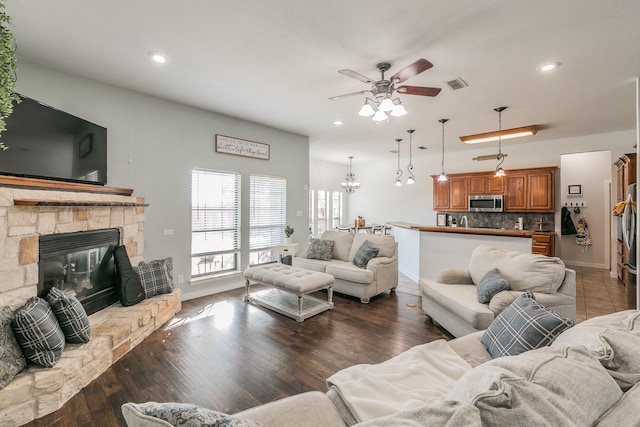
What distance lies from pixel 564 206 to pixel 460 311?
20.8 feet

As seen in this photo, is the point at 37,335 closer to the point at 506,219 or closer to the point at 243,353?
the point at 243,353

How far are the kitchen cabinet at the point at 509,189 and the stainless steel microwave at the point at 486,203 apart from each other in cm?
11

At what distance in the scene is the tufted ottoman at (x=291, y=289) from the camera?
11.6ft

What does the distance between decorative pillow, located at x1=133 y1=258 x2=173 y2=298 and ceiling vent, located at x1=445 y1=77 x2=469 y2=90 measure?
4.30m

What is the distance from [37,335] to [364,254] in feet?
12.2

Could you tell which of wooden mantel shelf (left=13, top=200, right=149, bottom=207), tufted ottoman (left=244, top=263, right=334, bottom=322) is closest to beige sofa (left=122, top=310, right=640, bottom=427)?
tufted ottoman (left=244, top=263, right=334, bottom=322)

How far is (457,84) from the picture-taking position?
3.45 m

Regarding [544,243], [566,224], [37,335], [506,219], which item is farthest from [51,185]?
[566,224]

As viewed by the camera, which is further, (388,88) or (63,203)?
(388,88)

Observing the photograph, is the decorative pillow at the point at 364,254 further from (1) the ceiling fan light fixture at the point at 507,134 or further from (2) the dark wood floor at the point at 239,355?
(1) the ceiling fan light fixture at the point at 507,134

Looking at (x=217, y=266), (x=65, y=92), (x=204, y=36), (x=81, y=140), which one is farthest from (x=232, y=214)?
(x=204, y=36)

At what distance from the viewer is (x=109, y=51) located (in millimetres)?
2816

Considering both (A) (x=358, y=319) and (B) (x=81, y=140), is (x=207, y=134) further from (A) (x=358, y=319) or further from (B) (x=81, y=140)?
(A) (x=358, y=319)

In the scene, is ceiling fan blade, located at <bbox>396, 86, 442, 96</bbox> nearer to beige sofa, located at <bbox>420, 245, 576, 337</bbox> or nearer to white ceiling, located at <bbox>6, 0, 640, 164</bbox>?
white ceiling, located at <bbox>6, 0, 640, 164</bbox>
